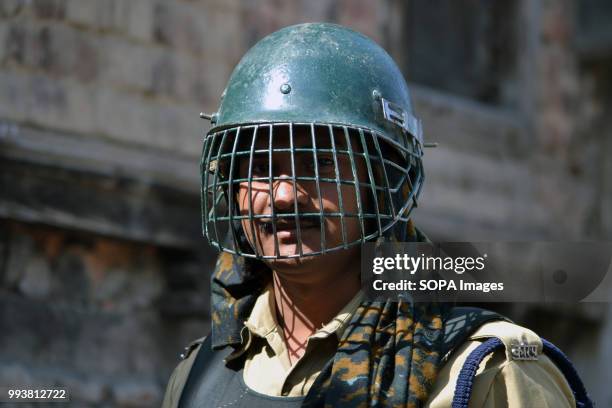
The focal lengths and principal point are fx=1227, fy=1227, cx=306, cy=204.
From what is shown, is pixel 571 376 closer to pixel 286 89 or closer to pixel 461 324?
pixel 461 324

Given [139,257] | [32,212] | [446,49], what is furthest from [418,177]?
[446,49]

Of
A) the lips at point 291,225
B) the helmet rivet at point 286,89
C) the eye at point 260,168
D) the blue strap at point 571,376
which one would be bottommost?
the blue strap at point 571,376

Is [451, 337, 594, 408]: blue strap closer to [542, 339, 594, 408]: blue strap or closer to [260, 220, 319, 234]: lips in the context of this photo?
[542, 339, 594, 408]: blue strap

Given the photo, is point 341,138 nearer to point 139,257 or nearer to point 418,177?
point 418,177

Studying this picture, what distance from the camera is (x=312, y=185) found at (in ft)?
7.60

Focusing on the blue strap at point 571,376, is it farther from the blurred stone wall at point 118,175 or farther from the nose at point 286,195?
the blurred stone wall at point 118,175

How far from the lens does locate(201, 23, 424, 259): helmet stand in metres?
2.30

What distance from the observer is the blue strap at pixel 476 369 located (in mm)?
2115

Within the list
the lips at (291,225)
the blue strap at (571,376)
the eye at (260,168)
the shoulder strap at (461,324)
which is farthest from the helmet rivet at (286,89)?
the blue strap at (571,376)

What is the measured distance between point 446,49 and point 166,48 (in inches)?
96.7

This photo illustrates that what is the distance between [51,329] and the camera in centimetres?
512

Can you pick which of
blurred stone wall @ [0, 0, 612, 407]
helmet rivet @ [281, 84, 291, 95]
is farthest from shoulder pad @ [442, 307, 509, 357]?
blurred stone wall @ [0, 0, 612, 407]

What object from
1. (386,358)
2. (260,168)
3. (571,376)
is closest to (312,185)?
(260,168)

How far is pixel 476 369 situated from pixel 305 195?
459mm
